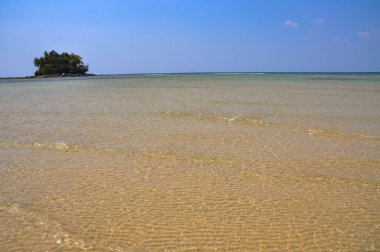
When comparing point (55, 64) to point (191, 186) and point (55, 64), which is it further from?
point (191, 186)

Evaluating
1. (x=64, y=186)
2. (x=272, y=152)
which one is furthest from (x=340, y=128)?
(x=64, y=186)

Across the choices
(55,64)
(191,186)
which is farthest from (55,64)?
(191,186)

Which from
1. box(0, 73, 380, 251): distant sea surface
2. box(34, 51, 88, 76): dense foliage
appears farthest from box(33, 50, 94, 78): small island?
box(0, 73, 380, 251): distant sea surface

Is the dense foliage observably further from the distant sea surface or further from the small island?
the distant sea surface

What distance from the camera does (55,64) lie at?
324 ft

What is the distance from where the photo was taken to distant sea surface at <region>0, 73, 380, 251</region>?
13.1ft

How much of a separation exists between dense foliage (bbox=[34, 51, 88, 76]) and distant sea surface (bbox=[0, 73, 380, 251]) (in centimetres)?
9558

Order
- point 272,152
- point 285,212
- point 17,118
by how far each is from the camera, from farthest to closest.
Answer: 1. point 17,118
2. point 272,152
3. point 285,212

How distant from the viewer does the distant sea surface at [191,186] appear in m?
4.00

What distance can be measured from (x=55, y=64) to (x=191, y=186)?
337 feet

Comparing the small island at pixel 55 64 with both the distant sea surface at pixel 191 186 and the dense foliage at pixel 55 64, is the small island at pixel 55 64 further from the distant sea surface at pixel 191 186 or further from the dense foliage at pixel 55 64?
the distant sea surface at pixel 191 186

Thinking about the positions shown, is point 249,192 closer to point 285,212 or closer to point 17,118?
point 285,212

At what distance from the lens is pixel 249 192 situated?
17.5 ft

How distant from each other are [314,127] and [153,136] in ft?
15.8
